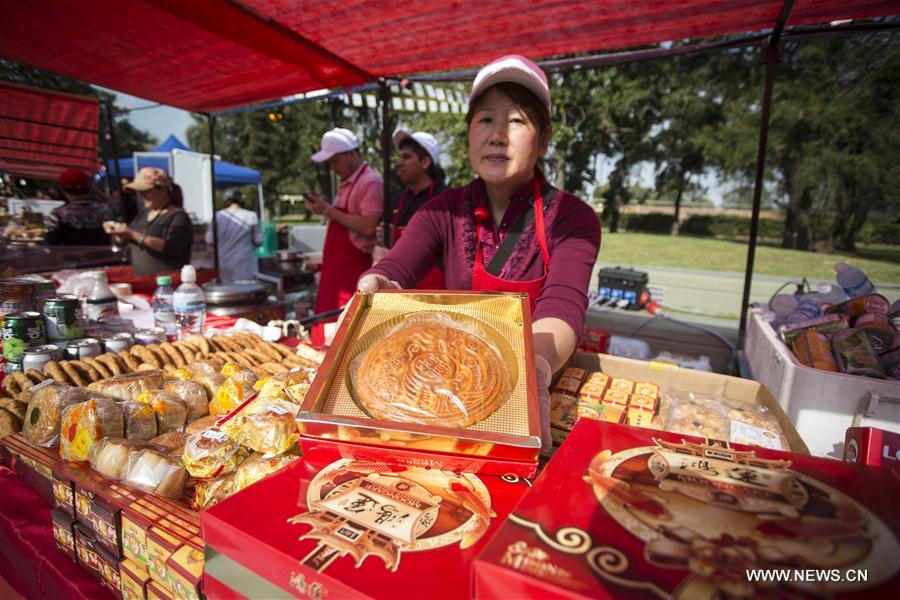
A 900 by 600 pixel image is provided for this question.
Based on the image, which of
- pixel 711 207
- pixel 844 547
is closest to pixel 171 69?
pixel 844 547

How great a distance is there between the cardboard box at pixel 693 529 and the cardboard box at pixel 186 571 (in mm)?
745

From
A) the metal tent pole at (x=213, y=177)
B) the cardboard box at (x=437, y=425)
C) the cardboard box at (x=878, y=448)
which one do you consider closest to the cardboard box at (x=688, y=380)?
the cardboard box at (x=878, y=448)

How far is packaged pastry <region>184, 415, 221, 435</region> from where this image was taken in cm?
140

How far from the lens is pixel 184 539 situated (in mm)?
1007

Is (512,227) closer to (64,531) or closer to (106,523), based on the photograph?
(106,523)

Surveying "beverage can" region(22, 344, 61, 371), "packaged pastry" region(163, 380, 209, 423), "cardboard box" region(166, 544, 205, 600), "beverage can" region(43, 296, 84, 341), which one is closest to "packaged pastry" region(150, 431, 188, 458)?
"packaged pastry" region(163, 380, 209, 423)

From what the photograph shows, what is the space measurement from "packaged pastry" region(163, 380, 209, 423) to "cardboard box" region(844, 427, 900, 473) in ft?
6.18

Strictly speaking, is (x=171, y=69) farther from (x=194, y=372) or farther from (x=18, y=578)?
(x=18, y=578)

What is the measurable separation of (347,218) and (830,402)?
3418mm

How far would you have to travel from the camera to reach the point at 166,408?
144 centimetres

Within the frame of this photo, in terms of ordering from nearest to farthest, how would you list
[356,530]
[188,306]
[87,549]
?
[356,530], [87,549], [188,306]

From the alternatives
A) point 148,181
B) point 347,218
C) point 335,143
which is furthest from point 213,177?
point 347,218

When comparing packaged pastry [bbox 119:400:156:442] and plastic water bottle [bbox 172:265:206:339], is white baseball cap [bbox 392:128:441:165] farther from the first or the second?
packaged pastry [bbox 119:400:156:442]

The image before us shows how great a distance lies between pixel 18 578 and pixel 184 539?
3.33 ft
